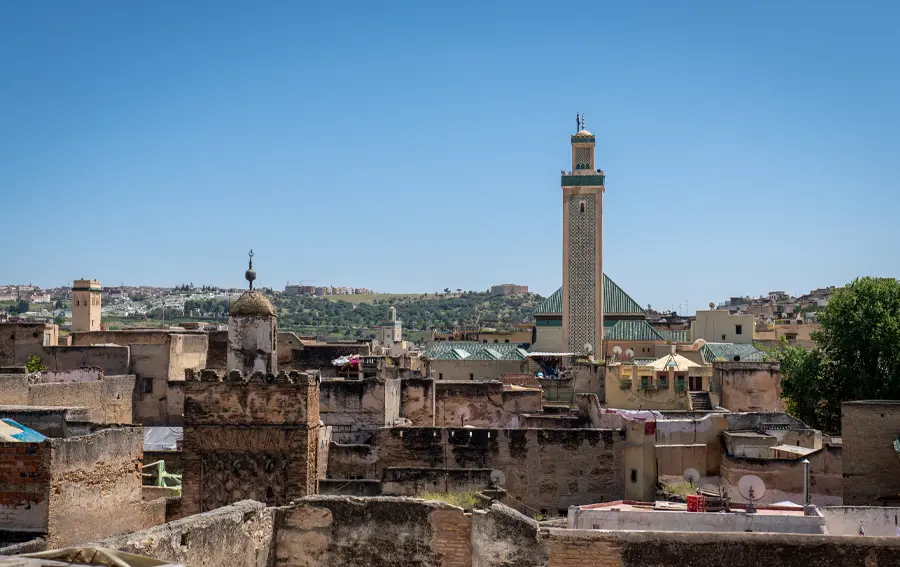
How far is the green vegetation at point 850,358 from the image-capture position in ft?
113

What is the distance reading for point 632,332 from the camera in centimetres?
5984

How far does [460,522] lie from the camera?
13.4m

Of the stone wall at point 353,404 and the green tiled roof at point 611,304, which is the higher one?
the green tiled roof at point 611,304

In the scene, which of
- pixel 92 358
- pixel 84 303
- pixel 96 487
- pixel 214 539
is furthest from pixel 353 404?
pixel 84 303

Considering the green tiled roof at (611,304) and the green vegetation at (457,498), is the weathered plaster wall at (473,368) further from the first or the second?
the green vegetation at (457,498)

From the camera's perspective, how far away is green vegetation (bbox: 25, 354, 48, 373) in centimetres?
3881

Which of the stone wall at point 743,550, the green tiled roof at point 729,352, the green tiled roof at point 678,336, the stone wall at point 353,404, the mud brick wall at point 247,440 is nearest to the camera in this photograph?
the stone wall at point 743,550

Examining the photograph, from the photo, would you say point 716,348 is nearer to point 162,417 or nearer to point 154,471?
point 162,417

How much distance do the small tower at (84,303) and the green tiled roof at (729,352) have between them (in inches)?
1619

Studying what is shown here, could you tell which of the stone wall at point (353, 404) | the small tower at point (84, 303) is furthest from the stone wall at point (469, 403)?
the small tower at point (84, 303)

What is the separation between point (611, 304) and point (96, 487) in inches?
1959

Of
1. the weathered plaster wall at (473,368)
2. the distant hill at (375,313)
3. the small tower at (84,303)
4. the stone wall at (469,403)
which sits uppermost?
the distant hill at (375,313)

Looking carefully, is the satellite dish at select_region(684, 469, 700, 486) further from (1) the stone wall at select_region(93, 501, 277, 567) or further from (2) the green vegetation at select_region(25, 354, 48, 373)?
(2) the green vegetation at select_region(25, 354, 48, 373)

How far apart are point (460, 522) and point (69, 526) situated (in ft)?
18.5
